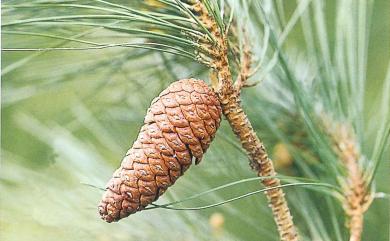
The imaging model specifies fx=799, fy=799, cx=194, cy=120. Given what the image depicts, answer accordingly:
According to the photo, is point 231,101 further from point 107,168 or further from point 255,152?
point 107,168

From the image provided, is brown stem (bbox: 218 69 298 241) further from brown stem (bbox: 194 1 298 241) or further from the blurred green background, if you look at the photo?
the blurred green background

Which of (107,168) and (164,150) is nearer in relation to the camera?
(164,150)

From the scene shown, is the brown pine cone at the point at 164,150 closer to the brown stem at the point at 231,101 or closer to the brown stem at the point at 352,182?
the brown stem at the point at 231,101

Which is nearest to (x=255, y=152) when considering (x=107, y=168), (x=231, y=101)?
(x=231, y=101)

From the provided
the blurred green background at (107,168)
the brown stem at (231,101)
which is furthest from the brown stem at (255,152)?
the blurred green background at (107,168)

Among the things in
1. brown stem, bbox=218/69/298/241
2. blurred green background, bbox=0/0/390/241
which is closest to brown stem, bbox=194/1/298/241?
brown stem, bbox=218/69/298/241

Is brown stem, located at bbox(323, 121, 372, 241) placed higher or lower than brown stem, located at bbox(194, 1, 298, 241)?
lower

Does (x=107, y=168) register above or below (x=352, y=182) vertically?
above
